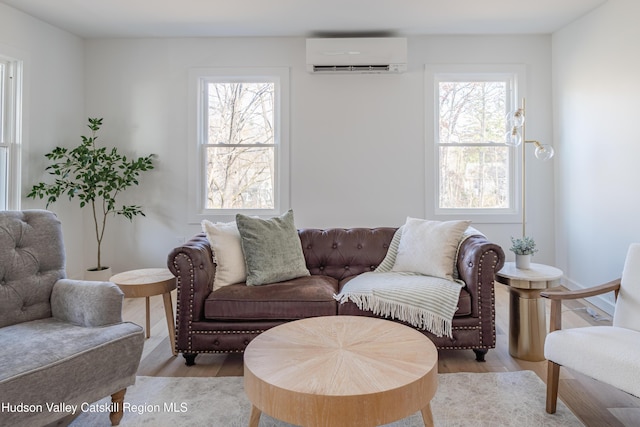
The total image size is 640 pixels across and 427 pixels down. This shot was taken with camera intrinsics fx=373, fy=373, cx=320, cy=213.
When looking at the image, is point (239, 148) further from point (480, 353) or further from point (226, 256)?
point (480, 353)

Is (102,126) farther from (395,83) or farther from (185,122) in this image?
(395,83)

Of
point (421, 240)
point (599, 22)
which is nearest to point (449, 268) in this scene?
point (421, 240)

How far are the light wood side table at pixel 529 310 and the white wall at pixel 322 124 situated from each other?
1761 mm

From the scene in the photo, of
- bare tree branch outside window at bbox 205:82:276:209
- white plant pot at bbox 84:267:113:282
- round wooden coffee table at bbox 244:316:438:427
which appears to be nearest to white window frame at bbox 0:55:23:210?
white plant pot at bbox 84:267:113:282

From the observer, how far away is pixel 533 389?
200cm

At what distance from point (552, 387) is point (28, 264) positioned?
265 cm

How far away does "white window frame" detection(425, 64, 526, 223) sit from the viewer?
4.00 metres

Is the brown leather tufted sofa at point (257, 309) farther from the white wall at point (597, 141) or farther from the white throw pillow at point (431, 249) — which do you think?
the white wall at point (597, 141)

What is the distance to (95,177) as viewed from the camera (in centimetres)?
369

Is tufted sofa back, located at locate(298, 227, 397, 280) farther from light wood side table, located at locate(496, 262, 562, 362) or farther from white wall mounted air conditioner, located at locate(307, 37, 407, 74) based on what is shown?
white wall mounted air conditioner, located at locate(307, 37, 407, 74)

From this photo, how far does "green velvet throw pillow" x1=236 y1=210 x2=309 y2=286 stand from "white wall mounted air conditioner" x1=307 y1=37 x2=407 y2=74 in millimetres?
2028

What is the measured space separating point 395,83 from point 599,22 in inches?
71.8

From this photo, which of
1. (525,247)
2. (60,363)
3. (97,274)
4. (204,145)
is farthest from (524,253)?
(97,274)

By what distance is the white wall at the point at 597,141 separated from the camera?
9.69 ft
